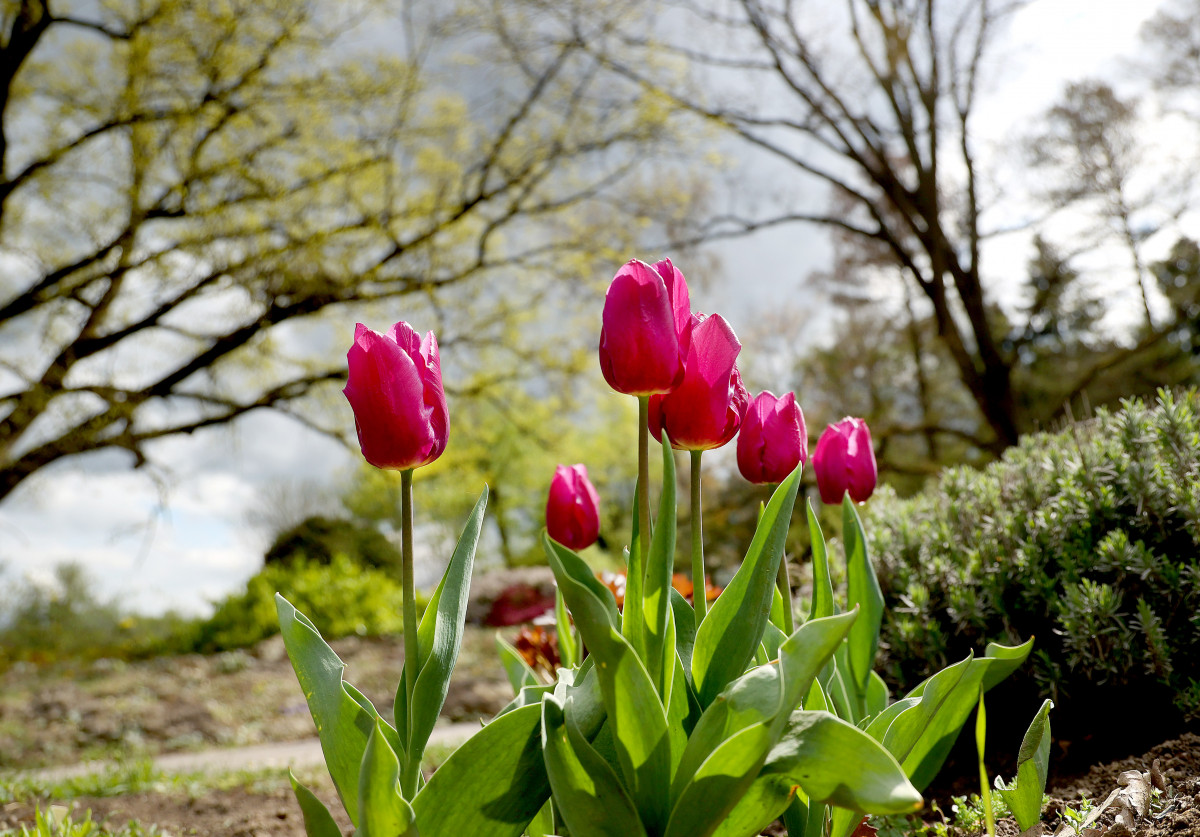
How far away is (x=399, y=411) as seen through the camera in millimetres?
1084

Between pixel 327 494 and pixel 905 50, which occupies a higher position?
pixel 905 50

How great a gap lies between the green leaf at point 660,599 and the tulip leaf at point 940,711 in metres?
0.44

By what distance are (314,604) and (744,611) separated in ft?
32.3

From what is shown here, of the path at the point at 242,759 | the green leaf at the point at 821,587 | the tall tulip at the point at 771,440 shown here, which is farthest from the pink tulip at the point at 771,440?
the path at the point at 242,759

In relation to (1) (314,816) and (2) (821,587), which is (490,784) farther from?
(2) (821,587)

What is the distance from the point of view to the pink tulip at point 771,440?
1.39 m

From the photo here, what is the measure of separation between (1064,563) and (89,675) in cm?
1064

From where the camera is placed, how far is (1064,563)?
2307 mm

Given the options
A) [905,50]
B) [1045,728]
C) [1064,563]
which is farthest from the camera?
[905,50]

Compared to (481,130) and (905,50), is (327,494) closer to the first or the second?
Answer: (481,130)

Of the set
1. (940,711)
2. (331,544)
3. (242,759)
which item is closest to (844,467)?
(940,711)

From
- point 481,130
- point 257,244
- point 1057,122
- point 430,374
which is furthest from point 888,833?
point 1057,122

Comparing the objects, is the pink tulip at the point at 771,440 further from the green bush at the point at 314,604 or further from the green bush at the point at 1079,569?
the green bush at the point at 314,604

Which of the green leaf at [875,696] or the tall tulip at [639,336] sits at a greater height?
the tall tulip at [639,336]
